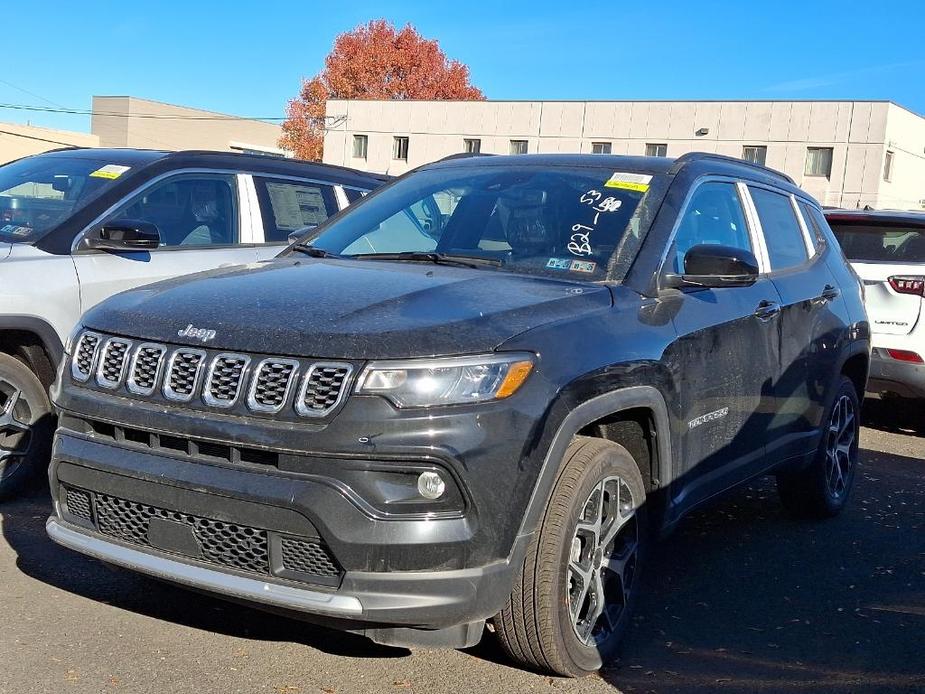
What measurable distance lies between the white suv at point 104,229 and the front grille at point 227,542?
193cm

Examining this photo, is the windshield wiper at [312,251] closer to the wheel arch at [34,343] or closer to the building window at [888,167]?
the wheel arch at [34,343]

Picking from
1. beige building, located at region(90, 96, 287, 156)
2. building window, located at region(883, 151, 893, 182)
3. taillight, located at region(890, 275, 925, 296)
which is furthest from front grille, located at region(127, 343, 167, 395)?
beige building, located at region(90, 96, 287, 156)

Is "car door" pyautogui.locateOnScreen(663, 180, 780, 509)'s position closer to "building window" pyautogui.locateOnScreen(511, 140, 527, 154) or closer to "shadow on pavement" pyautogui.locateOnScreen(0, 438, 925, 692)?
"shadow on pavement" pyautogui.locateOnScreen(0, 438, 925, 692)

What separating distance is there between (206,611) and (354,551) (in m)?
1.38

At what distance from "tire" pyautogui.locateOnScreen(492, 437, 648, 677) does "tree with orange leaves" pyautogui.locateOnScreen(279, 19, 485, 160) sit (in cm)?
6311

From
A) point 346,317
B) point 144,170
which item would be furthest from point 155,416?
point 144,170

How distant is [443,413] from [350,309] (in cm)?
57

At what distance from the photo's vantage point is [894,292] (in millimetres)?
8555

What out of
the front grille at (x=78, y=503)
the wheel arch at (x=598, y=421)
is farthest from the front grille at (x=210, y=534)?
the wheel arch at (x=598, y=421)

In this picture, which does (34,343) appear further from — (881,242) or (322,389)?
(881,242)

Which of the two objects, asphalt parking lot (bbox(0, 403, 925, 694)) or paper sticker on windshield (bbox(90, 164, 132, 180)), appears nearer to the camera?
asphalt parking lot (bbox(0, 403, 925, 694))

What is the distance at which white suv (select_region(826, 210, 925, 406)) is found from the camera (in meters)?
8.41

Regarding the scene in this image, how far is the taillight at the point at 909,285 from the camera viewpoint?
8.46 meters

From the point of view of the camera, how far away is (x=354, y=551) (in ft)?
10.4
